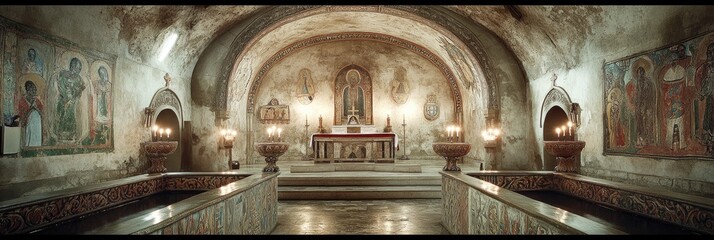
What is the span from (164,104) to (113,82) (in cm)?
199

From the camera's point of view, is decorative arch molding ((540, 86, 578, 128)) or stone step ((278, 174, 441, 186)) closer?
decorative arch molding ((540, 86, 578, 128))

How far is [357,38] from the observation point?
1683cm

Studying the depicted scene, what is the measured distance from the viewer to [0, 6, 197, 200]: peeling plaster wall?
22.4 ft

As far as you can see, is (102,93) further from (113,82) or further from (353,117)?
(353,117)

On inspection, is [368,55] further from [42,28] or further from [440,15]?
[42,28]

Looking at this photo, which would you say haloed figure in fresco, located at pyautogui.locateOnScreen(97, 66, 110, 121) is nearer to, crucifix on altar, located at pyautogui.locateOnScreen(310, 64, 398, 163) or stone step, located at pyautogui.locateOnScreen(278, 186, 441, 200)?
stone step, located at pyautogui.locateOnScreen(278, 186, 441, 200)

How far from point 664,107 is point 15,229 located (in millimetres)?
8785

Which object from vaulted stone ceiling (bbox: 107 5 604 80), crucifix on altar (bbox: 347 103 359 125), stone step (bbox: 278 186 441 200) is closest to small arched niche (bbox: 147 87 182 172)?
vaulted stone ceiling (bbox: 107 5 604 80)

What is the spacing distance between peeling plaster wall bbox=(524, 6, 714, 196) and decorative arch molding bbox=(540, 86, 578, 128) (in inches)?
5.4

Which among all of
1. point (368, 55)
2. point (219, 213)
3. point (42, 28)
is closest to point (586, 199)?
point (219, 213)

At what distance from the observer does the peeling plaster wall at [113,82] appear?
6816mm

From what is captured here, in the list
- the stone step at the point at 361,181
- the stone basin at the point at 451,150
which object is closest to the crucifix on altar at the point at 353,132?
the stone step at the point at 361,181

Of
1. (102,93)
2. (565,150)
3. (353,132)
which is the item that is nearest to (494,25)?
(565,150)

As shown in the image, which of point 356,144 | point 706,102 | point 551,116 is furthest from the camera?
point 356,144
